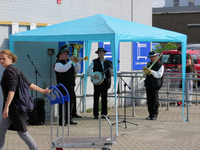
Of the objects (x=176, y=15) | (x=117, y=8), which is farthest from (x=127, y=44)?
(x=176, y=15)

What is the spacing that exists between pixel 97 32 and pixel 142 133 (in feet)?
8.02

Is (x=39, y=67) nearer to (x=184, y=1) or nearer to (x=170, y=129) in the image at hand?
(x=170, y=129)

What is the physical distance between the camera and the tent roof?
25.5 feet

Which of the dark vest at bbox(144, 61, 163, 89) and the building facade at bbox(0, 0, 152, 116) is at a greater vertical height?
the building facade at bbox(0, 0, 152, 116)

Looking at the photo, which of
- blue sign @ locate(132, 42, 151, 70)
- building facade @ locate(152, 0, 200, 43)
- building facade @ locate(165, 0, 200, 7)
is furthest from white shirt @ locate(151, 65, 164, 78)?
building facade @ locate(165, 0, 200, 7)

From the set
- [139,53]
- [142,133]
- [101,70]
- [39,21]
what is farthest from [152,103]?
[39,21]

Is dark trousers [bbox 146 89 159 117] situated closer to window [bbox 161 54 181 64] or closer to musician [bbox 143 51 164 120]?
musician [bbox 143 51 164 120]

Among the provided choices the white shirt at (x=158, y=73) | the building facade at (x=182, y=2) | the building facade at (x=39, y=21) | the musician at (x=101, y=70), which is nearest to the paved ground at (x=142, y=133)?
the musician at (x=101, y=70)

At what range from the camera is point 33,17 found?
9.82m

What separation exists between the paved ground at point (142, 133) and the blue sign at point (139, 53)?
2.16m

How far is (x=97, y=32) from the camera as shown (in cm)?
782

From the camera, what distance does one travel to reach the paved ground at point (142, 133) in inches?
279

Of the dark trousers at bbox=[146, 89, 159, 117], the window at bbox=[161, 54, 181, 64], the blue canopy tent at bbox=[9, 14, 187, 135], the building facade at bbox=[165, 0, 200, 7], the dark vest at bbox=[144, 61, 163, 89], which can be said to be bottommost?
the dark trousers at bbox=[146, 89, 159, 117]

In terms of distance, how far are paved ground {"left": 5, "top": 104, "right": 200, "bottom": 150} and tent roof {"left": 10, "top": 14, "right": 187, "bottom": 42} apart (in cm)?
209
